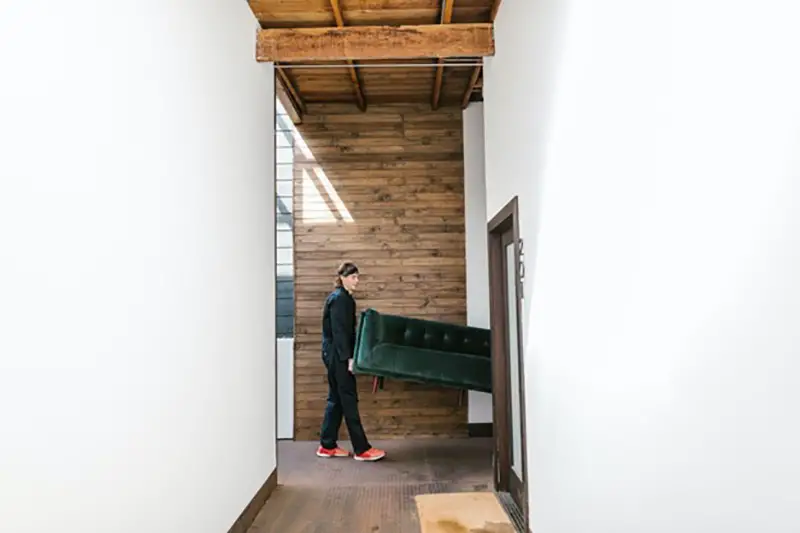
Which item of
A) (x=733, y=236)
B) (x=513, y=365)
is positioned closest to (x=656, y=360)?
(x=733, y=236)

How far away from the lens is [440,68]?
541 cm

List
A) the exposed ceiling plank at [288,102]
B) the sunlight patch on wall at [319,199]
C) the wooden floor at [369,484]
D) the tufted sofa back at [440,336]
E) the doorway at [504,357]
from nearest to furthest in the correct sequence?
1. the wooden floor at [369,484]
2. the doorway at [504,357]
3. the exposed ceiling plank at [288,102]
4. the tufted sofa back at [440,336]
5. the sunlight patch on wall at [319,199]

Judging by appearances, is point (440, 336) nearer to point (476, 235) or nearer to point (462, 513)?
point (476, 235)

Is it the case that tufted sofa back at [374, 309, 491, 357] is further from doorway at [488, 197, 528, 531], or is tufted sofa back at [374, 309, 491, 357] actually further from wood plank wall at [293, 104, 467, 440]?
doorway at [488, 197, 528, 531]

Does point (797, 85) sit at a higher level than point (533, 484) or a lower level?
higher

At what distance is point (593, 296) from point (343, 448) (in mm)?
4295

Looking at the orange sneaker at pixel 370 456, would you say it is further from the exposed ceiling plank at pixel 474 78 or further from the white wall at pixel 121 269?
the exposed ceiling plank at pixel 474 78

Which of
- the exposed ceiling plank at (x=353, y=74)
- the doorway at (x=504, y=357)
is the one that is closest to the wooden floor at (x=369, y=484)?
the doorway at (x=504, y=357)

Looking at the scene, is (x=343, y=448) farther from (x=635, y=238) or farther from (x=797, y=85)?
(x=797, y=85)

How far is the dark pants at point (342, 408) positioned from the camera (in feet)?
17.9

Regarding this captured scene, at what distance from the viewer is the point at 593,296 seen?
88.2 inches

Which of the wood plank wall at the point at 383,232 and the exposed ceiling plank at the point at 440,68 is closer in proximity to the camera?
the exposed ceiling plank at the point at 440,68

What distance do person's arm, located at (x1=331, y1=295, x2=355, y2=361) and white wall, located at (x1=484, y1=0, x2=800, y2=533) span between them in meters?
2.85

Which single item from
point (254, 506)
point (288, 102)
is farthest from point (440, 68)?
point (254, 506)
